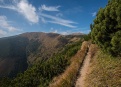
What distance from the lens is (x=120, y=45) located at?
18.4 m

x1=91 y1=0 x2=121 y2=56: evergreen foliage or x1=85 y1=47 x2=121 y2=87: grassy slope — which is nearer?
x1=85 y1=47 x2=121 y2=87: grassy slope

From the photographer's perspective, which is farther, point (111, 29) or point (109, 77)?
point (111, 29)

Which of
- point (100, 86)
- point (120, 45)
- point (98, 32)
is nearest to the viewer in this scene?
point (100, 86)

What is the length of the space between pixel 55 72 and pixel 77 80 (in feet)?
47.9

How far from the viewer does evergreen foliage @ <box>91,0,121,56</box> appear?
18859 millimetres

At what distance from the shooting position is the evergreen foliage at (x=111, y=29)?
18859mm

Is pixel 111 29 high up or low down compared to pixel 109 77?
up

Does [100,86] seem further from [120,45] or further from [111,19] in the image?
[111,19]

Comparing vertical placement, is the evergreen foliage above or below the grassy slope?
above

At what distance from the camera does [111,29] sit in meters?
20.8

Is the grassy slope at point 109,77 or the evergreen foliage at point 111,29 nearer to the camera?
the grassy slope at point 109,77

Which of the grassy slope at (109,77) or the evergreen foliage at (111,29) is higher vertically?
the evergreen foliage at (111,29)

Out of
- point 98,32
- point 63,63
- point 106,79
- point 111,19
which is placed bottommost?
point 63,63

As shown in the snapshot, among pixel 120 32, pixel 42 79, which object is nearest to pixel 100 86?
pixel 120 32
